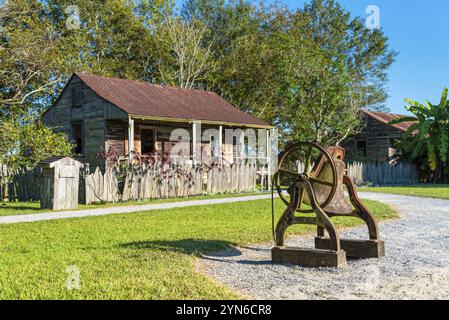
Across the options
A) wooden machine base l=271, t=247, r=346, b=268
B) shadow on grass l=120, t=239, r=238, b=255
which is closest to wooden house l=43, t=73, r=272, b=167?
shadow on grass l=120, t=239, r=238, b=255

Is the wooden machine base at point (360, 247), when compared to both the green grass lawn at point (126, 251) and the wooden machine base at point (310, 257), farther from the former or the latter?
the green grass lawn at point (126, 251)

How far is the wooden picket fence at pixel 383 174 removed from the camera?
2822 cm

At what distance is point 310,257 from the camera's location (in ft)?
18.9

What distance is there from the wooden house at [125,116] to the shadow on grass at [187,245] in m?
13.2

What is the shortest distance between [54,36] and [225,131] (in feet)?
48.2

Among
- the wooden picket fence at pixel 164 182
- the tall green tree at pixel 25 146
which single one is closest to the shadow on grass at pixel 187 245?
the wooden picket fence at pixel 164 182

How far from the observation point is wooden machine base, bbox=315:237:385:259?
20.5 ft

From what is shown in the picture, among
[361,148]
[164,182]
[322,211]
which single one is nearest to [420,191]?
[164,182]

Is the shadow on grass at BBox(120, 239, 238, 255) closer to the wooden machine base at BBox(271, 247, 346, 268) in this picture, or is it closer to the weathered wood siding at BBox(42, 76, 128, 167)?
the wooden machine base at BBox(271, 247, 346, 268)

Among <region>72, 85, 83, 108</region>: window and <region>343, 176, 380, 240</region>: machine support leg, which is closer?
<region>343, 176, 380, 240</region>: machine support leg

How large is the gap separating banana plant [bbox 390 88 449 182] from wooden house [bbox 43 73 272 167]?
418 inches

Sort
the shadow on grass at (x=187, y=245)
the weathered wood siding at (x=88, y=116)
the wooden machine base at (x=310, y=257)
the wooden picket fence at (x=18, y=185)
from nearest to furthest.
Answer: the wooden machine base at (x=310, y=257)
the shadow on grass at (x=187, y=245)
the wooden picket fence at (x=18, y=185)
the weathered wood siding at (x=88, y=116)

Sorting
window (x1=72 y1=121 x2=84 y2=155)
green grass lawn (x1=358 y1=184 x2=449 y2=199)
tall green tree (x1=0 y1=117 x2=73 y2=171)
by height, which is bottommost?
green grass lawn (x1=358 y1=184 x2=449 y2=199)
